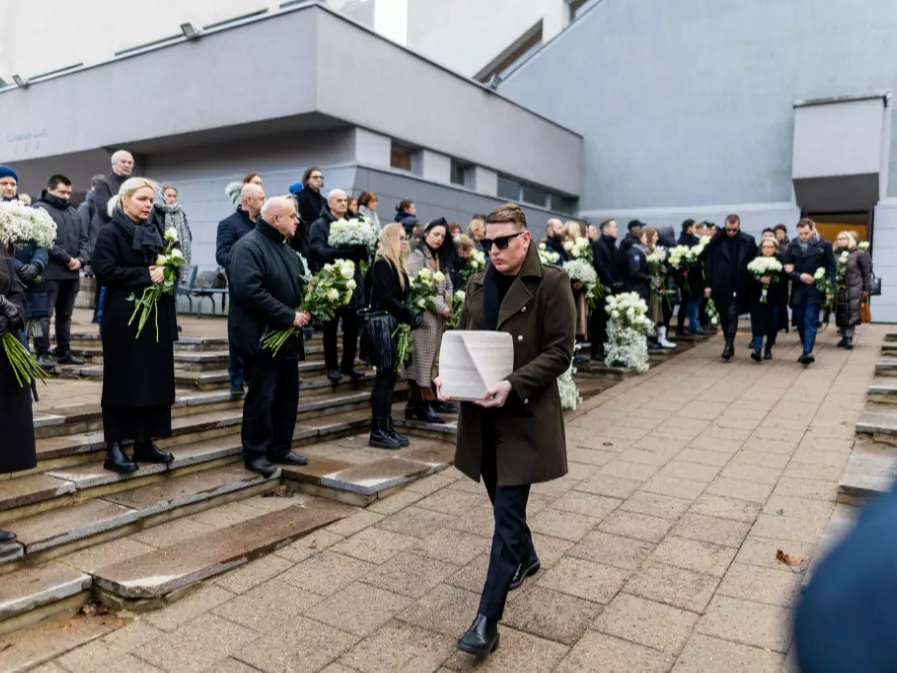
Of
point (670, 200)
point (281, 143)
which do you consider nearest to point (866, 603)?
point (281, 143)

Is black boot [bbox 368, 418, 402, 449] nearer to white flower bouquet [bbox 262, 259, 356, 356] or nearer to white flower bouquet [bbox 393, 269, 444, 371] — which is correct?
white flower bouquet [bbox 393, 269, 444, 371]

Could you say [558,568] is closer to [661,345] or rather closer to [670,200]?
[661,345]

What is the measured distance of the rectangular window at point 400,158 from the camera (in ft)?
45.7

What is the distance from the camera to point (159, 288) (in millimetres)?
4961

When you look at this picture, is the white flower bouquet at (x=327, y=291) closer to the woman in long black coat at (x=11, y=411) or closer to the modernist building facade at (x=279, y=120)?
the woman in long black coat at (x=11, y=411)

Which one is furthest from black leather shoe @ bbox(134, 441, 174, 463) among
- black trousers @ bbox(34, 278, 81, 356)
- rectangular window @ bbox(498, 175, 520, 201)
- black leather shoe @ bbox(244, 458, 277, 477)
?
rectangular window @ bbox(498, 175, 520, 201)

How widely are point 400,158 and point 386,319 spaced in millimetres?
8585

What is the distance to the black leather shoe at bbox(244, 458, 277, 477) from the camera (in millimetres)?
5371

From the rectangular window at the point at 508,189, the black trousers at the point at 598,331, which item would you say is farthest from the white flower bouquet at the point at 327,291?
the rectangular window at the point at 508,189

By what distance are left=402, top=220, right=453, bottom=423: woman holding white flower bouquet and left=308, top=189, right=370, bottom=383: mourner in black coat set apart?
0.74 meters

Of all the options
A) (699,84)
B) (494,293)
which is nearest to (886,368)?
(494,293)

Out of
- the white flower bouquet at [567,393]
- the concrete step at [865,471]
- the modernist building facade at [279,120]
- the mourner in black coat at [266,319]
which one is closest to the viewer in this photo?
the concrete step at [865,471]

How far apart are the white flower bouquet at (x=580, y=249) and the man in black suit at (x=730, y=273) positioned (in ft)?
7.80

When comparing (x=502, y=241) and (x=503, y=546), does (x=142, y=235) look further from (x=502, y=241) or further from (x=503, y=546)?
(x=503, y=546)
